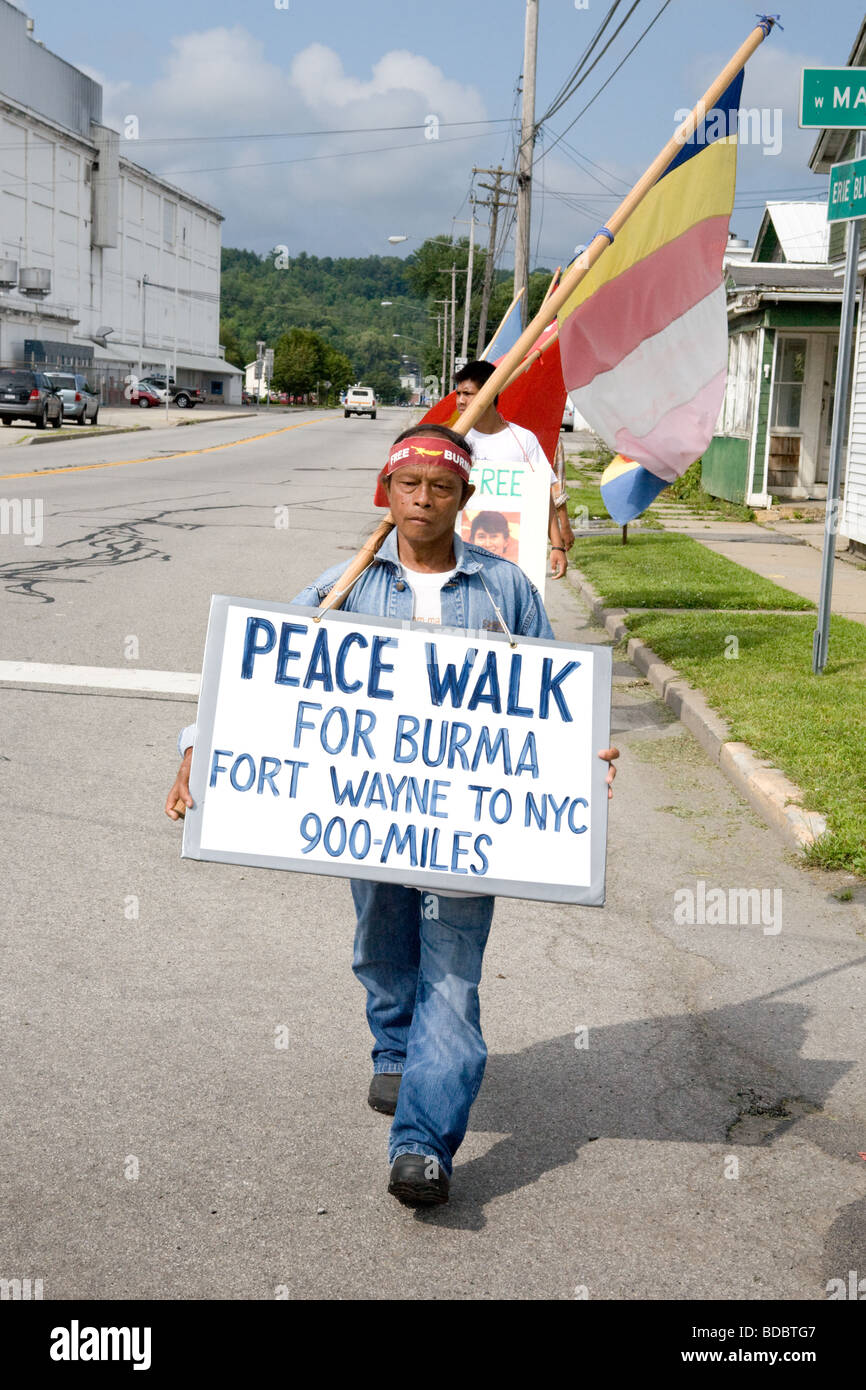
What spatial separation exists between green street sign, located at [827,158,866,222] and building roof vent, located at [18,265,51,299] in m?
60.1

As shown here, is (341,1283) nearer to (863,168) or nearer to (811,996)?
(811,996)

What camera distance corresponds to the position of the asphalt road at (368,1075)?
3293 millimetres

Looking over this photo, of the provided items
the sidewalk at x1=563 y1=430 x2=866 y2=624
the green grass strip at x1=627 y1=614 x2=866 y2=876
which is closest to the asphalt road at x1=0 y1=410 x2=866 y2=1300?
the green grass strip at x1=627 y1=614 x2=866 y2=876

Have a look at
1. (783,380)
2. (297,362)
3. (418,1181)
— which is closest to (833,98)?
(418,1181)

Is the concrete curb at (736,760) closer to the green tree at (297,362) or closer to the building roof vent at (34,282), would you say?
the building roof vent at (34,282)

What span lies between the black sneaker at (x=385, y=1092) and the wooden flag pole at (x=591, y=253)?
1.36 metres

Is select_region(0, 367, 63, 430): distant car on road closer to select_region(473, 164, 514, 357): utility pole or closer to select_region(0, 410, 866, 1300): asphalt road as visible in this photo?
select_region(473, 164, 514, 357): utility pole

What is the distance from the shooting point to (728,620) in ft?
39.8

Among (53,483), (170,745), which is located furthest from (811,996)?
(53,483)

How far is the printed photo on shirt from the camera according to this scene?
729cm

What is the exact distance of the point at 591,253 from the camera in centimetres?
416

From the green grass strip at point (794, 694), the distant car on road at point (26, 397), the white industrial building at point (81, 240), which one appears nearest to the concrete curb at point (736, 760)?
the green grass strip at point (794, 694)

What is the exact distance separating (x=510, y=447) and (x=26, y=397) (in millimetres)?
38823

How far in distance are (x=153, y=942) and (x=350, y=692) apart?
6.38 feet
